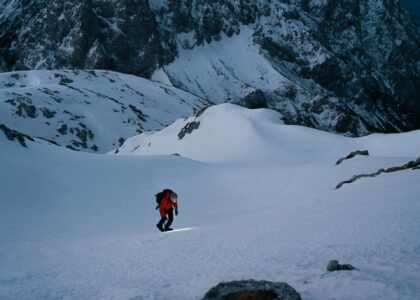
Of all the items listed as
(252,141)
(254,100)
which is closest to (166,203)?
(252,141)

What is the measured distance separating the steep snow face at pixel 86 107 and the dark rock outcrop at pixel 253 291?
68.4 metres

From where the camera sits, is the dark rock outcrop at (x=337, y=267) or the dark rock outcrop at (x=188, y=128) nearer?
the dark rock outcrop at (x=337, y=267)

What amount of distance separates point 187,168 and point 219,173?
2290mm

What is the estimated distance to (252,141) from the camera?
133 ft

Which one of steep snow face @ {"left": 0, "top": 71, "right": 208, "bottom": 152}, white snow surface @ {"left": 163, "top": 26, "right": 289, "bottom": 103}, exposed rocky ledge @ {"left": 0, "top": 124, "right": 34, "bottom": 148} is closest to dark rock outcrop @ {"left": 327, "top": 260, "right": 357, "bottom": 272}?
exposed rocky ledge @ {"left": 0, "top": 124, "right": 34, "bottom": 148}

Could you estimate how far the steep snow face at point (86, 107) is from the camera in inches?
2884

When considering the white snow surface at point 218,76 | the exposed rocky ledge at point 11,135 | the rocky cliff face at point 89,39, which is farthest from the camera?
the rocky cliff face at point 89,39

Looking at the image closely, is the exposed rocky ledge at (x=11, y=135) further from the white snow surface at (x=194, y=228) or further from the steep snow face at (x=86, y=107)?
the steep snow face at (x=86, y=107)

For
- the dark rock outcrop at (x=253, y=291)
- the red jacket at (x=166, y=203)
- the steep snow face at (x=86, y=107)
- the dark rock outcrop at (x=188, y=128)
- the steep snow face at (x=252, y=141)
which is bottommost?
the dark rock outcrop at (x=253, y=291)

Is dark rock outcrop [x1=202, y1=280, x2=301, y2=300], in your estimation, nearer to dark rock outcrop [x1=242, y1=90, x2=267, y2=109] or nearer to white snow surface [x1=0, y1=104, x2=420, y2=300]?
white snow surface [x1=0, y1=104, x2=420, y2=300]

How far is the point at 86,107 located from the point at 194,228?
7530 cm

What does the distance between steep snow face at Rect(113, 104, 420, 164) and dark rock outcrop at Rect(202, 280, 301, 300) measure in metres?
26.5

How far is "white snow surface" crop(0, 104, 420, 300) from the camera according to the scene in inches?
269

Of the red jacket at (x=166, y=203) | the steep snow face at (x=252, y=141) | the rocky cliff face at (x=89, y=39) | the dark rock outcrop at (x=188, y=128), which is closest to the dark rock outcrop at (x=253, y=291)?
the red jacket at (x=166, y=203)
